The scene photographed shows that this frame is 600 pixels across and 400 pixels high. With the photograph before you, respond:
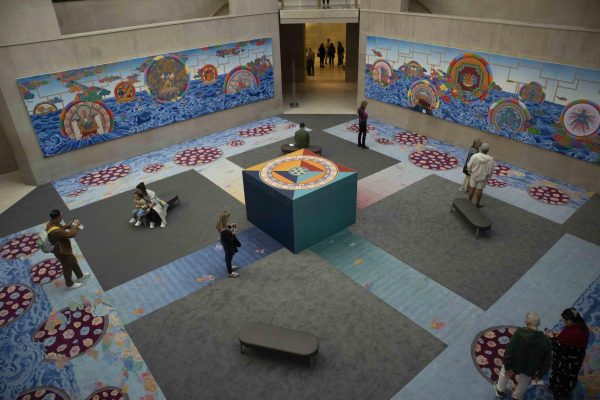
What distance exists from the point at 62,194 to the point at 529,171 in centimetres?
1377

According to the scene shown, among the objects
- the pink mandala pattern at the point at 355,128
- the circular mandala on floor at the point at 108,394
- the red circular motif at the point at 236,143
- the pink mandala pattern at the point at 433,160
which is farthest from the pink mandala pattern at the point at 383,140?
the circular mandala on floor at the point at 108,394

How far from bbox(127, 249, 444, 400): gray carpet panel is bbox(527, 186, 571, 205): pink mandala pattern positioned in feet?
20.2

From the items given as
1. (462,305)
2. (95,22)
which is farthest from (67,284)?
(95,22)

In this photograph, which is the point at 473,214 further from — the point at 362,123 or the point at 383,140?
the point at 383,140

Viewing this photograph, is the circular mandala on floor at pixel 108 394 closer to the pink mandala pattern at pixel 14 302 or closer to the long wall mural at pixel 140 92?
the pink mandala pattern at pixel 14 302

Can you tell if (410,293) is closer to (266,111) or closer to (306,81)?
(266,111)

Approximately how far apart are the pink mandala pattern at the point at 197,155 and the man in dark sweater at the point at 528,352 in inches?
418

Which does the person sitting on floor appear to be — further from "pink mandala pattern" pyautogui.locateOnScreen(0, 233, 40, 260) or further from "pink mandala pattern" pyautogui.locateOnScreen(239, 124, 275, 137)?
"pink mandala pattern" pyautogui.locateOnScreen(0, 233, 40, 260)

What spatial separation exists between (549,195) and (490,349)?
621 centimetres

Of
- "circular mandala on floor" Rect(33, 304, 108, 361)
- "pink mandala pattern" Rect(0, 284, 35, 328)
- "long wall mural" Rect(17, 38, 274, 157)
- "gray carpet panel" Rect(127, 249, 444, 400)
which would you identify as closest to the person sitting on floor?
"long wall mural" Rect(17, 38, 274, 157)

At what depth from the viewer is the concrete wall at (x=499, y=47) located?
10.8 metres

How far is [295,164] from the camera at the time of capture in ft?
34.6

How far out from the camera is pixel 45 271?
9.23 m

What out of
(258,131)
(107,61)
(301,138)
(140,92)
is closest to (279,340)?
(301,138)
